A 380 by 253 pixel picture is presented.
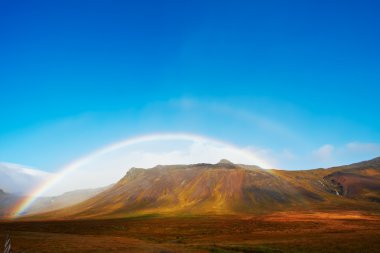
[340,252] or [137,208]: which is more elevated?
[137,208]

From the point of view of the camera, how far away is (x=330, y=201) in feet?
624

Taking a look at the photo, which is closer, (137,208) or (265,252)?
(265,252)

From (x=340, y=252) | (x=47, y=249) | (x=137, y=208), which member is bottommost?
Result: (x=340, y=252)

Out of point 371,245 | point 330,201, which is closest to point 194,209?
point 330,201

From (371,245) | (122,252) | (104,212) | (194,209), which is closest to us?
(122,252)

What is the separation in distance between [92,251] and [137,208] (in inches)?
6494

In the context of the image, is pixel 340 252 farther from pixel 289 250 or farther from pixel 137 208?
pixel 137 208

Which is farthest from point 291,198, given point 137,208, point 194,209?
point 137,208

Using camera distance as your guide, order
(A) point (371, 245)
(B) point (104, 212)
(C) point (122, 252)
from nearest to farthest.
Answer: (C) point (122, 252)
(A) point (371, 245)
(B) point (104, 212)

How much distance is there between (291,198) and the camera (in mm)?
198250

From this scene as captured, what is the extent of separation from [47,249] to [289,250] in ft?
101

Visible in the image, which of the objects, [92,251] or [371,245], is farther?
[371,245]

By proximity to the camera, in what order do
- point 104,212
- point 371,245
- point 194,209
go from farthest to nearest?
point 104,212 → point 194,209 → point 371,245

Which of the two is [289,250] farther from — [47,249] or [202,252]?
[47,249]
